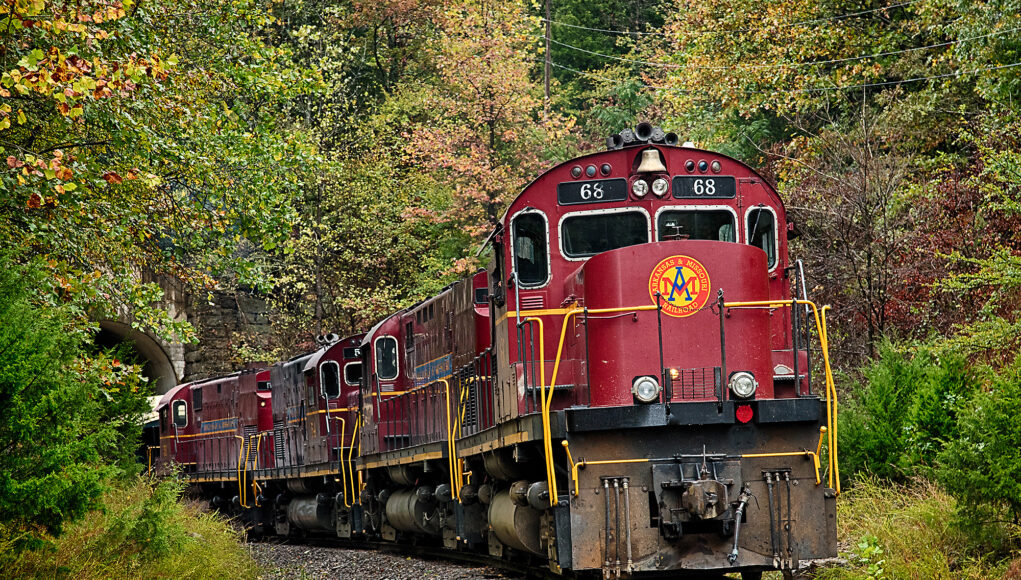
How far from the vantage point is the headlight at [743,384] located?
878 centimetres

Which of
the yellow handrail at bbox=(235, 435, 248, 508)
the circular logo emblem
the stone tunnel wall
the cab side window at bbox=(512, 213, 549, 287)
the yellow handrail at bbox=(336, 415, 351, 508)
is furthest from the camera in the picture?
the stone tunnel wall

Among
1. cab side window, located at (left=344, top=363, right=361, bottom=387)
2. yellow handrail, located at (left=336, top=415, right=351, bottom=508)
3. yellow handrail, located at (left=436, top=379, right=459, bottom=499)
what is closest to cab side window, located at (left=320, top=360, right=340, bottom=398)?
cab side window, located at (left=344, top=363, right=361, bottom=387)

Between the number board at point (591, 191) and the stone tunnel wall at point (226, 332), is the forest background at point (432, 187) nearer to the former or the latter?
the stone tunnel wall at point (226, 332)

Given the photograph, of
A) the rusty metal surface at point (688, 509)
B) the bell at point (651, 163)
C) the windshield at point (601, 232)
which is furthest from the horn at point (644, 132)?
the rusty metal surface at point (688, 509)

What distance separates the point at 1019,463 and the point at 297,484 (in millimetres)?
15035

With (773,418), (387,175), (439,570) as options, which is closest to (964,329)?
(773,418)

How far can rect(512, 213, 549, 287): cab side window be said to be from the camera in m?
9.85

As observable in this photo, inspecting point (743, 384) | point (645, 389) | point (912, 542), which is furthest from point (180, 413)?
point (743, 384)

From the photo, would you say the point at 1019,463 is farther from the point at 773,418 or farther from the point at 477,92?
the point at 477,92

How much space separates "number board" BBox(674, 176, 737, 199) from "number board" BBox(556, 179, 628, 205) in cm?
48

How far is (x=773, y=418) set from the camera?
28.6ft

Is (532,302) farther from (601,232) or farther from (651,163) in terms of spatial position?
(651,163)

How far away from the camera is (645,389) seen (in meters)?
8.76

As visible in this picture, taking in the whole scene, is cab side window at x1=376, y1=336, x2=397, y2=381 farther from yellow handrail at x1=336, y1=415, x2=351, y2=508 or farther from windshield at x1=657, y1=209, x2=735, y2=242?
windshield at x1=657, y1=209, x2=735, y2=242
